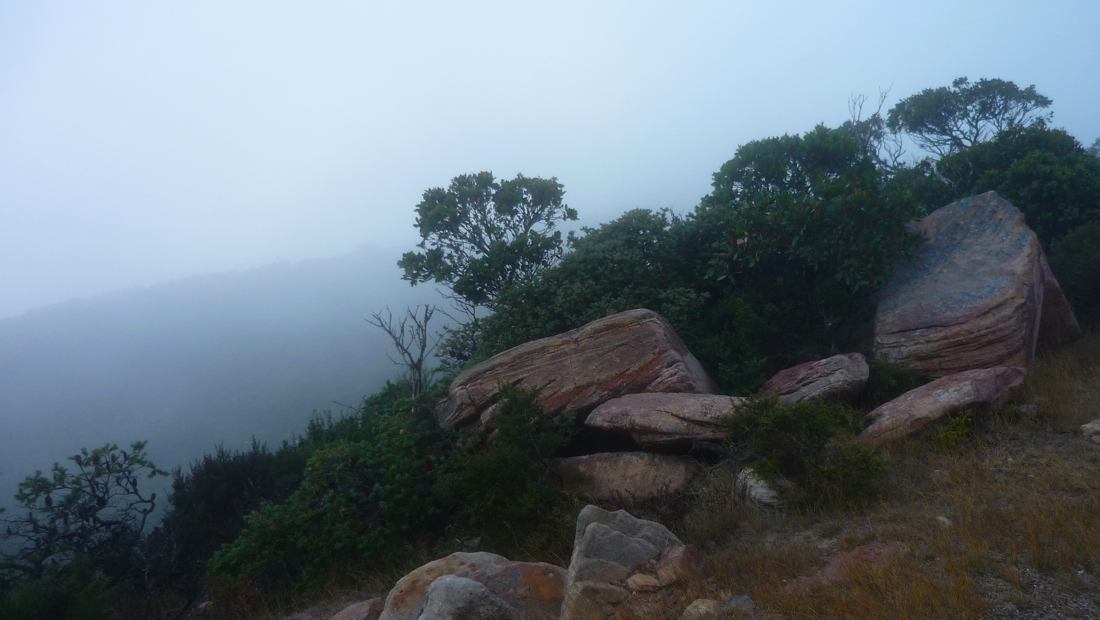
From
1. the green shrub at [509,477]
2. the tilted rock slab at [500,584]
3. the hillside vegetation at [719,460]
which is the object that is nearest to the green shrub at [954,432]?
the hillside vegetation at [719,460]

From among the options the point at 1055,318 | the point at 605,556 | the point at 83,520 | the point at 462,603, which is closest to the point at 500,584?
the point at 462,603

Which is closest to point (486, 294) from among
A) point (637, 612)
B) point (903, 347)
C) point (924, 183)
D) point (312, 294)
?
point (903, 347)

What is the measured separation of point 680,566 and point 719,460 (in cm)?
304

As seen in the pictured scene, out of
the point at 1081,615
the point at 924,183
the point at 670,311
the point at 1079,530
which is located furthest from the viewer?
the point at 924,183

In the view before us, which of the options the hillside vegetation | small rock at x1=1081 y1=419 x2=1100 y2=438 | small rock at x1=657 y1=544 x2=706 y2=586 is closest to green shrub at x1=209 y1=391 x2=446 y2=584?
the hillside vegetation

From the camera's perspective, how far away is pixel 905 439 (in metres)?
6.86

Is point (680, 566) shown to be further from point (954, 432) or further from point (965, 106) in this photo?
point (965, 106)

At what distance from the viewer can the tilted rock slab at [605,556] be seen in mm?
4602

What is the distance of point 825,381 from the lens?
8.23 m

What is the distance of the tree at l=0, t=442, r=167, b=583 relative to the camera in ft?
28.6

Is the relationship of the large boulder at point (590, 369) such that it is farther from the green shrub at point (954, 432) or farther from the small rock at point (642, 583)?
the small rock at point (642, 583)

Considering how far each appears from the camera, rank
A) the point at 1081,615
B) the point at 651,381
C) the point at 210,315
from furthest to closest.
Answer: the point at 210,315, the point at 651,381, the point at 1081,615

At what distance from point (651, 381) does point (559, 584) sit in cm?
411

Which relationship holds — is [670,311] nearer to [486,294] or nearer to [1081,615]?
[486,294]
